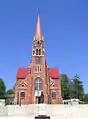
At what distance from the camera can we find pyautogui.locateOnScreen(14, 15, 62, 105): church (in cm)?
6775

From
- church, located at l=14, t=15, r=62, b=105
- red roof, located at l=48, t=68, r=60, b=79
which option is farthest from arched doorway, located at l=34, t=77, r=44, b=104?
red roof, located at l=48, t=68, r=60, b=79

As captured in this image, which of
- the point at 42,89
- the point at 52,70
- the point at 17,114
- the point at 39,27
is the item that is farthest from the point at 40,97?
the point at 17,114

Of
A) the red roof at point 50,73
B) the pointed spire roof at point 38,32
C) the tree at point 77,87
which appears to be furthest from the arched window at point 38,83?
the tree at point 77,87

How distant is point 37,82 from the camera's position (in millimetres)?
68688

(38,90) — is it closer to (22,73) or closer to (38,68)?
(38,68)

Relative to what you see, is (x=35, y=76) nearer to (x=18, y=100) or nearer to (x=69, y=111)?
(x=18, y=100)

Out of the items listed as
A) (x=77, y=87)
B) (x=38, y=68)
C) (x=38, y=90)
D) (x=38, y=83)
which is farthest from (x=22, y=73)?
(x=77, y=87)

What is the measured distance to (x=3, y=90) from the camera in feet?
300

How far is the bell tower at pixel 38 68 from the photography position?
222 ft

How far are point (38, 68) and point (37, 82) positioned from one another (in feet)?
11.3

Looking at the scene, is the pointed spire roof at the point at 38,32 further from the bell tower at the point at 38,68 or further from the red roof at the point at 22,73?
the red roof at the point at 22,73

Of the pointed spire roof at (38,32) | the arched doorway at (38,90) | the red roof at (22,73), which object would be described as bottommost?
the arched doorway at (38,90)

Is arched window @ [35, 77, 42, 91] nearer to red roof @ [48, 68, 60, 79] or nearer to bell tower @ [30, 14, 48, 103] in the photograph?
bell tower @ [30, 14, 48, 103]

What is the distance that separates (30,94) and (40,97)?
8.10 ft
